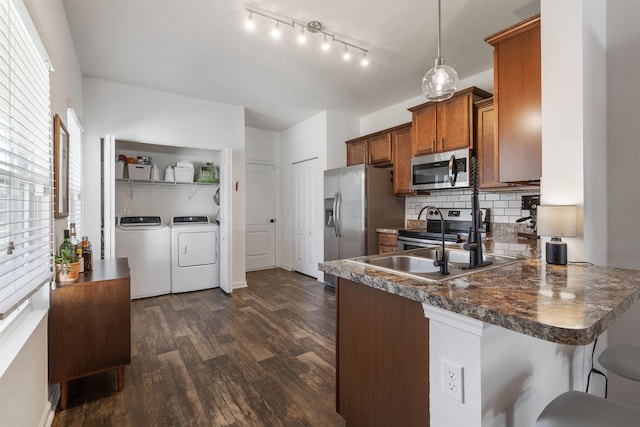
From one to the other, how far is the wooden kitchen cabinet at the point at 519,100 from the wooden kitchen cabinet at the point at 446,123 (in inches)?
30.6

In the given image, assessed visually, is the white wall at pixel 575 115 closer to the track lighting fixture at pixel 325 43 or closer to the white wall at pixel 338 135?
the track lighting fixture at pixel 325 43

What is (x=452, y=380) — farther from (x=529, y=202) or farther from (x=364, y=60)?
(x=364, y=60)

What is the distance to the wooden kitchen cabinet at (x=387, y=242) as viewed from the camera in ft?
12.3

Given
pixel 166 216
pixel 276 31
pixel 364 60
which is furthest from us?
pixel 166 216

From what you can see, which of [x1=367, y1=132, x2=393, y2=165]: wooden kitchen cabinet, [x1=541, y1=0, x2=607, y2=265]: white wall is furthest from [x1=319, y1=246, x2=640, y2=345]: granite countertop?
[x1=367, y1=132, x2=393, y2=165]: wooden kitchen cabinet

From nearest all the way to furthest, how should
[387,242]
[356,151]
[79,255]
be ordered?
[79,255]
[387,242]
[356,151]

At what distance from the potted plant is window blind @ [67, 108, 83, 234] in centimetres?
109

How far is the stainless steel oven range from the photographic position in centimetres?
327

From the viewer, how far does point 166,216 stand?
4.50 metres

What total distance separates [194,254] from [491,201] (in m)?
3.78

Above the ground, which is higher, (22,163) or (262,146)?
(262,146)

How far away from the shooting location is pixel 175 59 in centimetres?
307

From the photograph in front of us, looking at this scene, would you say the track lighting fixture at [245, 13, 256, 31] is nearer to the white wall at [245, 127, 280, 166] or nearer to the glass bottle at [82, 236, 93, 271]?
the glass bottle at [82, 236, 93, 271]

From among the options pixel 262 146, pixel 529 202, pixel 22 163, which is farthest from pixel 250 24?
pixel 262 146
